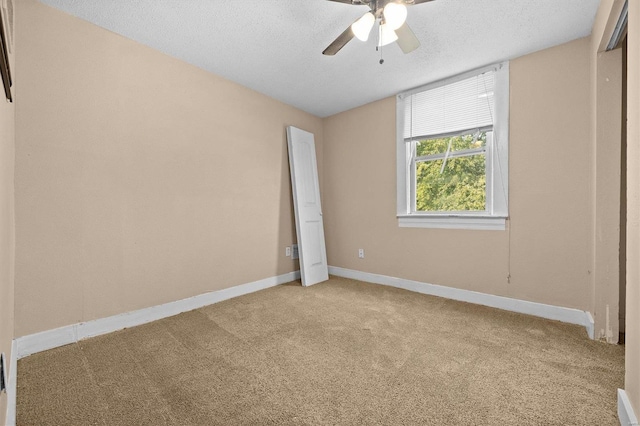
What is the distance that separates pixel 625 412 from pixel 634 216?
2.70ft

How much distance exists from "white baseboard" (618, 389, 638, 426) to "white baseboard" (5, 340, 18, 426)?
252cm

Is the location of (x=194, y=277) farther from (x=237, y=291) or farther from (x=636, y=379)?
(x=636, y=379)

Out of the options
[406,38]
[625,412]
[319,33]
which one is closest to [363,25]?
[406,38]

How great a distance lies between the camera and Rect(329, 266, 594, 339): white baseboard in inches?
90.7

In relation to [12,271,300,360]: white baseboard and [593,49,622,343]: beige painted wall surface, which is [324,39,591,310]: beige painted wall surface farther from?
[12,271,300,360]: white baseboard

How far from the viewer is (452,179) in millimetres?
3092

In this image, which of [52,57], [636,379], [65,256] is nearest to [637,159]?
[636,379]

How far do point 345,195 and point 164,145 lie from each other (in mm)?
2307

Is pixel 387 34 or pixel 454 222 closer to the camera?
pixel 387 34

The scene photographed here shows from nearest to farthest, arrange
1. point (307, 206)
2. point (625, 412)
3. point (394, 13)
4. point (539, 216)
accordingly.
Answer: point (625, 412) → point (394, 13) → point (539, 216) → point (307, 206)

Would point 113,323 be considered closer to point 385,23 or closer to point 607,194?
A: point 385,23

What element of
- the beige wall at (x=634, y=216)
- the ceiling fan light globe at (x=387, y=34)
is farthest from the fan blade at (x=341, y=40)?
the beige wall at (x=634, y=216)

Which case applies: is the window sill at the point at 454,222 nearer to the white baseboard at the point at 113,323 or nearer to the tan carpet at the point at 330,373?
the tan carpet at the point at 330,373

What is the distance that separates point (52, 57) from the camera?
1974mm
